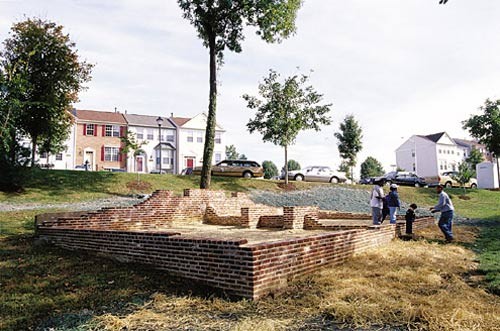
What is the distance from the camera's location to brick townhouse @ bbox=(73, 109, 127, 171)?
43.9 meters

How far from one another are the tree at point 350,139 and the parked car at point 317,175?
20.5 ft

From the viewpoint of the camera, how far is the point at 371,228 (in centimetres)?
903

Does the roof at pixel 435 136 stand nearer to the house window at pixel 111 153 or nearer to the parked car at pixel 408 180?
the parked car at pixel 408 180

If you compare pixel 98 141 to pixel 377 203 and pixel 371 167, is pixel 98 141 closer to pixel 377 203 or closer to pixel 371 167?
pixel 377 203

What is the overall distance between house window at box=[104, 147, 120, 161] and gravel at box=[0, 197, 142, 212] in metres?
30.4

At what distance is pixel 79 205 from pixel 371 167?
7736cm

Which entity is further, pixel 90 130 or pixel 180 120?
pixel 180 120

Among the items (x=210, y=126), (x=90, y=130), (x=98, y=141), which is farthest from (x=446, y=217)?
(x=90, y=130)

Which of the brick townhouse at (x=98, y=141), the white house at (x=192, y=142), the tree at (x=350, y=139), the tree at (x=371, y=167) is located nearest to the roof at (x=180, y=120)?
the white house at (x=192, y=142)

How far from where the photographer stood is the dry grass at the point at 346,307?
4.28 metres

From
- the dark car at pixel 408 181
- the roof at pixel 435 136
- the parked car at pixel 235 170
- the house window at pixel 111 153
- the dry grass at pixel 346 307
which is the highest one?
the roof at pixel 435 136

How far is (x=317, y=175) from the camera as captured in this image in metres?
29.6

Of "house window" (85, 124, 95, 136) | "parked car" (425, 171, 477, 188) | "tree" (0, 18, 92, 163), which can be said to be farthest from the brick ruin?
"house window" (85, 124, 95, 136)

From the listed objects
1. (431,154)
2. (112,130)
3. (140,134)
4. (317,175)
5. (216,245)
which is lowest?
(216,245)
